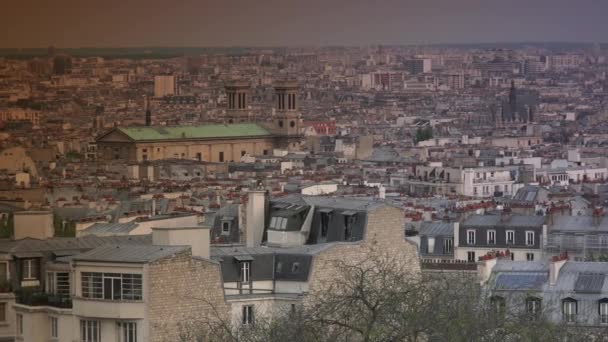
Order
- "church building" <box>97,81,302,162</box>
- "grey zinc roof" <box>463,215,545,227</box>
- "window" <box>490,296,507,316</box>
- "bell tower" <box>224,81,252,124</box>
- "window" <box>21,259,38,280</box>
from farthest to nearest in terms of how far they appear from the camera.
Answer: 1. "bell tower" <box>224,81,252,124</box>
2. "church building" <box>97,81,302,162</box>
3. "grey zinc roof" <box>463,215,545,227</box>
4. "window" <box>21,259,38,280</box>
5. "window" <box>490,296,507,316</box>

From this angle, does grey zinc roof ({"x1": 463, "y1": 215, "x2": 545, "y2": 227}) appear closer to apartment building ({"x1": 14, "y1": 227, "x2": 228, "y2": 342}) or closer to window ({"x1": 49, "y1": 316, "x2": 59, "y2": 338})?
apartment building ({"x1": 14, "y1": 227, "x2": 228, "y2": 342})

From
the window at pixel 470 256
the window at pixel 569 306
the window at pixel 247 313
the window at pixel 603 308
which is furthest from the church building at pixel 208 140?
the window at pixel 247 313

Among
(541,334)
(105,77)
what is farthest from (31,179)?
(105,77)

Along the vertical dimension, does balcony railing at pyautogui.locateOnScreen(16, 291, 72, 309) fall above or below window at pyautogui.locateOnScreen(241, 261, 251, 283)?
below

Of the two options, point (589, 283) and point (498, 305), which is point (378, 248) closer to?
point (589, 283)

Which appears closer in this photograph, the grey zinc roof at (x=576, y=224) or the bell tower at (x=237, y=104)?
the grey zinc roof at (x=576, y=224)

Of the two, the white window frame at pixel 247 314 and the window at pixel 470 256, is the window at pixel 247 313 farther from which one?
the window at pixel 470 256

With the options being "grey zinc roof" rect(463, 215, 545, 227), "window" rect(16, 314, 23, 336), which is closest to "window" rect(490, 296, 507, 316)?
"window" rect(16, 314, 23, 336)
